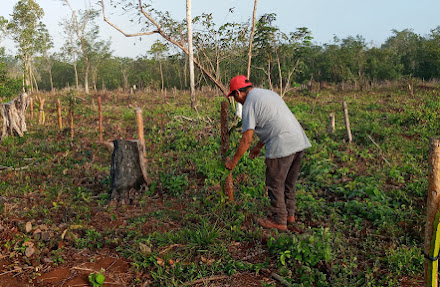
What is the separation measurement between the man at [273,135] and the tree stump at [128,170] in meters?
2.27

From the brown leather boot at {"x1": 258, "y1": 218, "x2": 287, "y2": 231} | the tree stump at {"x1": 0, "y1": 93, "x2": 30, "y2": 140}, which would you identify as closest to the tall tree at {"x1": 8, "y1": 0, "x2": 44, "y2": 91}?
the tree stump at {"x1": 0, "y1": 93, "x2": 30, "y2": 140}

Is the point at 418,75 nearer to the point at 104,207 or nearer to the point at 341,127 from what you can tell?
the point at 341,127

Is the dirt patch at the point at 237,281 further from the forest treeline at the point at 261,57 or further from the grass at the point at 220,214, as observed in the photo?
the forest treeline at the point at 261,57

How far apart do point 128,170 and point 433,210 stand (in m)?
4.46

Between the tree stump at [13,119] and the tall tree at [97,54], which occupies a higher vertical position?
the tall tree at [97,54]

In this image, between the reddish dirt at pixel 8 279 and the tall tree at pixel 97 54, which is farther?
the tall tree at pixel 97 54

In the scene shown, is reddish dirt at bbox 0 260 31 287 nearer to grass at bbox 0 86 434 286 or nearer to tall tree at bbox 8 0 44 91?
grass at bbox 0 86 434 286

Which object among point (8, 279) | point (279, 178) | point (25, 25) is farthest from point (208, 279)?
point (25, 25)

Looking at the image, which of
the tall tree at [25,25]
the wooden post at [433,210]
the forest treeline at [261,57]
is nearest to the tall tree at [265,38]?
the forest treeline at [261,57]

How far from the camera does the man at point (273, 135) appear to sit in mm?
3578

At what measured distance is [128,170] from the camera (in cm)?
552

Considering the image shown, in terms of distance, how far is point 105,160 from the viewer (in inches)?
310

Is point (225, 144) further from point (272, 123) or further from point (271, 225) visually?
point (271, 225)

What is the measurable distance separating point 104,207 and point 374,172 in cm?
483
